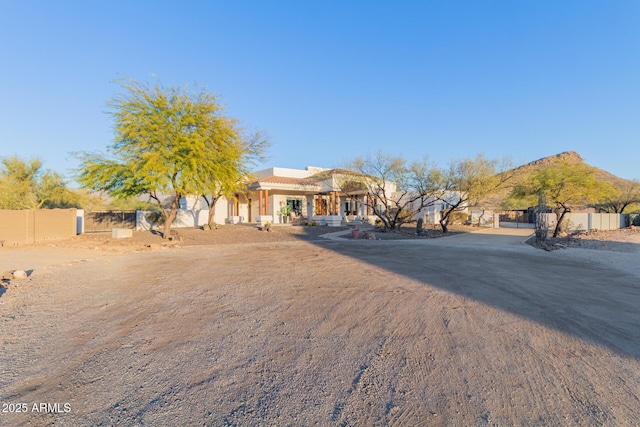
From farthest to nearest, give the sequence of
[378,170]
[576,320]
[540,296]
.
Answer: [378,170] → [540,296] → [576,320]

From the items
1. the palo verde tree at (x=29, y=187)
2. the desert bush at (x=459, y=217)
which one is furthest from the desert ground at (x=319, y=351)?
the desert bush at (x=459, y=217)

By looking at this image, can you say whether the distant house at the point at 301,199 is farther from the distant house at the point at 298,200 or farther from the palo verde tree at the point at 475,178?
the palo verde tree at the point at 475,178

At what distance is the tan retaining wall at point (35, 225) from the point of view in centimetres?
→ 1449

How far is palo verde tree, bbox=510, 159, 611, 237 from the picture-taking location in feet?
59.2

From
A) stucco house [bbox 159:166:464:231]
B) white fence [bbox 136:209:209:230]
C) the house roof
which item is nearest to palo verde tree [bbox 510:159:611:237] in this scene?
stucco house [bbox 159:166:464:231]

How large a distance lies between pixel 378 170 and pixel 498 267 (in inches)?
538

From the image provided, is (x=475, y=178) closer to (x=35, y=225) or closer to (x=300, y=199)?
(x=300, y=199)

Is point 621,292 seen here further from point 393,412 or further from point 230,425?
point 230,425

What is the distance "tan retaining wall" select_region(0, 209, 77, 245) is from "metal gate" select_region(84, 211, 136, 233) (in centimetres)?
565

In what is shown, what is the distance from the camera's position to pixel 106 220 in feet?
75.2

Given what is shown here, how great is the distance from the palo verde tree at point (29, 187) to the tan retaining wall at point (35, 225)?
9.28 m

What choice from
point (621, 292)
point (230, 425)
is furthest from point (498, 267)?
point (230, 425)

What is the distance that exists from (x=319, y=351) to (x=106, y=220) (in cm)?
2586

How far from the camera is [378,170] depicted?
2161 cm
